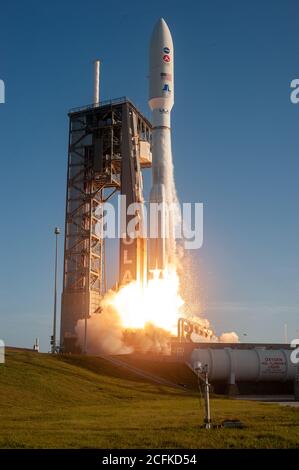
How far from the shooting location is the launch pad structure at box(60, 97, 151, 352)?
309 feet

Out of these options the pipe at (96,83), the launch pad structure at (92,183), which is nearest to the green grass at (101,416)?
the launch pad structure at (92,183)

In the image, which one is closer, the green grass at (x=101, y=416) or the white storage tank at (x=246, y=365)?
the green grass at (x=101, y=416)

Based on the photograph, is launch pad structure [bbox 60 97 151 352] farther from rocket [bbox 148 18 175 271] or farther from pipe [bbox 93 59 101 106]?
rocket [bbox 148 18 175 271]

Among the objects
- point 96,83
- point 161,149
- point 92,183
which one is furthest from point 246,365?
point 96,83

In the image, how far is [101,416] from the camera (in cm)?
3170

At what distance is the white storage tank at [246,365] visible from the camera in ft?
235

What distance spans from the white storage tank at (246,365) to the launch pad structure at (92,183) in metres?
26.8

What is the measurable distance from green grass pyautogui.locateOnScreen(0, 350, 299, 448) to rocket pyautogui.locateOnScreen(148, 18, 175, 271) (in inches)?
987

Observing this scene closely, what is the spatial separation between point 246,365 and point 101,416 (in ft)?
145

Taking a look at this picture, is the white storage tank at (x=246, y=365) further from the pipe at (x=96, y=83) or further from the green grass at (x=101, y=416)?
the pipe at (x=96, y=83)

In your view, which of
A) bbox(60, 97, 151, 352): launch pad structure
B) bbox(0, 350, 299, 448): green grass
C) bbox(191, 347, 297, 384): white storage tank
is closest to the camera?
bbox(0, 350, 299, 448): green grass

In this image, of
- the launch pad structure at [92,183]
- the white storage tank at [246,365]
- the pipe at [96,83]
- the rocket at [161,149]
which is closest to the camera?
the white storage tank at [246,365]

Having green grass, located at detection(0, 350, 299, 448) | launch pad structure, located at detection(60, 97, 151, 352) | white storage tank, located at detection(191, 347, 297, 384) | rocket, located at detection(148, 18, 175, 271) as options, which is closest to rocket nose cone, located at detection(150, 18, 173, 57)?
rocket, located at detection(148, 18, 175, 271)
